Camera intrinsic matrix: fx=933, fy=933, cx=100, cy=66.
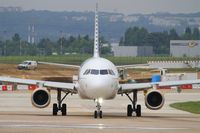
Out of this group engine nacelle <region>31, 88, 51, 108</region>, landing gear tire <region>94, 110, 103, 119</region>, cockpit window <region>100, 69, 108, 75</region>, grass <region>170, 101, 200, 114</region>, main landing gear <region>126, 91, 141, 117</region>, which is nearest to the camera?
cockpit window <region>100, 69, 108, 75</region>

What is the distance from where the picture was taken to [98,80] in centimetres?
4509

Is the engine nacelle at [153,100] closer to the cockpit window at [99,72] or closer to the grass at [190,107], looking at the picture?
the cockpit window at [99,72]

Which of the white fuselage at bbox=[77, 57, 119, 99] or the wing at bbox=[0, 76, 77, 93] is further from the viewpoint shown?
the wing at bbox=[0, 76, 77, 93]

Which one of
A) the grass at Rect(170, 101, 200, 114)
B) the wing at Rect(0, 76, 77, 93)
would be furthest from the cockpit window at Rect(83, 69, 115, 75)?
the grass at Rect(170, 101, 200, 114)

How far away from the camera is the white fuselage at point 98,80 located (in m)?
45.1

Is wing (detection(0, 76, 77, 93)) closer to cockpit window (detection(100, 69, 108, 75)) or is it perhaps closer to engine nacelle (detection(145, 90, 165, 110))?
cockpit window (detection(100, 69, 108, 75))

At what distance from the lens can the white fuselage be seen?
148ft

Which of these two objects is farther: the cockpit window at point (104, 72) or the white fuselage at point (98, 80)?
the cockpit window at point (104, 72)

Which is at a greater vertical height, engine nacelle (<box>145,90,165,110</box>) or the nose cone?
the nose cone

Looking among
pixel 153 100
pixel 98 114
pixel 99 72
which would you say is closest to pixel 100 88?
pixel 99 72

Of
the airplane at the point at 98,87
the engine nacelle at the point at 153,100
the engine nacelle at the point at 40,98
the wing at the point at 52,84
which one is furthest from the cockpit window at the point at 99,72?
the engine nacelle at the point at 40,98

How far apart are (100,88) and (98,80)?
44 centimetres

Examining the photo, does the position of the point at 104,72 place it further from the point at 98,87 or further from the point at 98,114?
the point at 98,114

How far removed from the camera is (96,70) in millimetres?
45719
